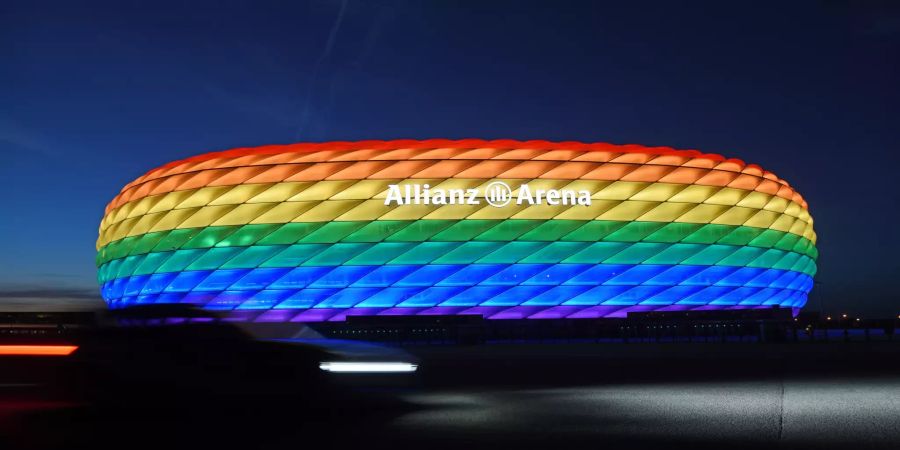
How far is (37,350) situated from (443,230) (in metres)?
29.5

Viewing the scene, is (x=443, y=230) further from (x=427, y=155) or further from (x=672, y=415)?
(x=672, y=415)

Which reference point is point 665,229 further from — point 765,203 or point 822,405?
point 822,405

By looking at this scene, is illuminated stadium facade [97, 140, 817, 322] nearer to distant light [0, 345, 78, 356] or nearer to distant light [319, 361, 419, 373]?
distant light [319, 361, 419, 373]

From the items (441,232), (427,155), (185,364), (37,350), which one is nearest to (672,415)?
(185,364)

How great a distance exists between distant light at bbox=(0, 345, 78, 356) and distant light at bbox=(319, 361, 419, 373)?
101 inches

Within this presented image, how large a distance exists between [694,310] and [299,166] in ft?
65.2

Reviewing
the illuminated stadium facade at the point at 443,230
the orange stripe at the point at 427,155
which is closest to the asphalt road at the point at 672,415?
the illuminated stadium facade at the point at 443,230

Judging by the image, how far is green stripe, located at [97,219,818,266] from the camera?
3762 cm

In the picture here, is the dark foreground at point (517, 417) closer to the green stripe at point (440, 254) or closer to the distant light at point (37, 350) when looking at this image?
the distant light at point (37, 350)

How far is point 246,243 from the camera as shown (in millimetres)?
38719

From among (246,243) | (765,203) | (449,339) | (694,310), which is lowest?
(449,339)

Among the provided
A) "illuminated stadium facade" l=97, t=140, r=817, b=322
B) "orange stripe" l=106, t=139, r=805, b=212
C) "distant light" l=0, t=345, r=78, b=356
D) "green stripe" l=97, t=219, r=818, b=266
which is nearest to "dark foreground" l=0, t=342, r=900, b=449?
"distant light" l=0, t=345, r=78, b=356

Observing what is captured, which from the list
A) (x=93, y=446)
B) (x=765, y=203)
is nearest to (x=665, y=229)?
(x=765, y=203)

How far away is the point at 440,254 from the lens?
124ft
